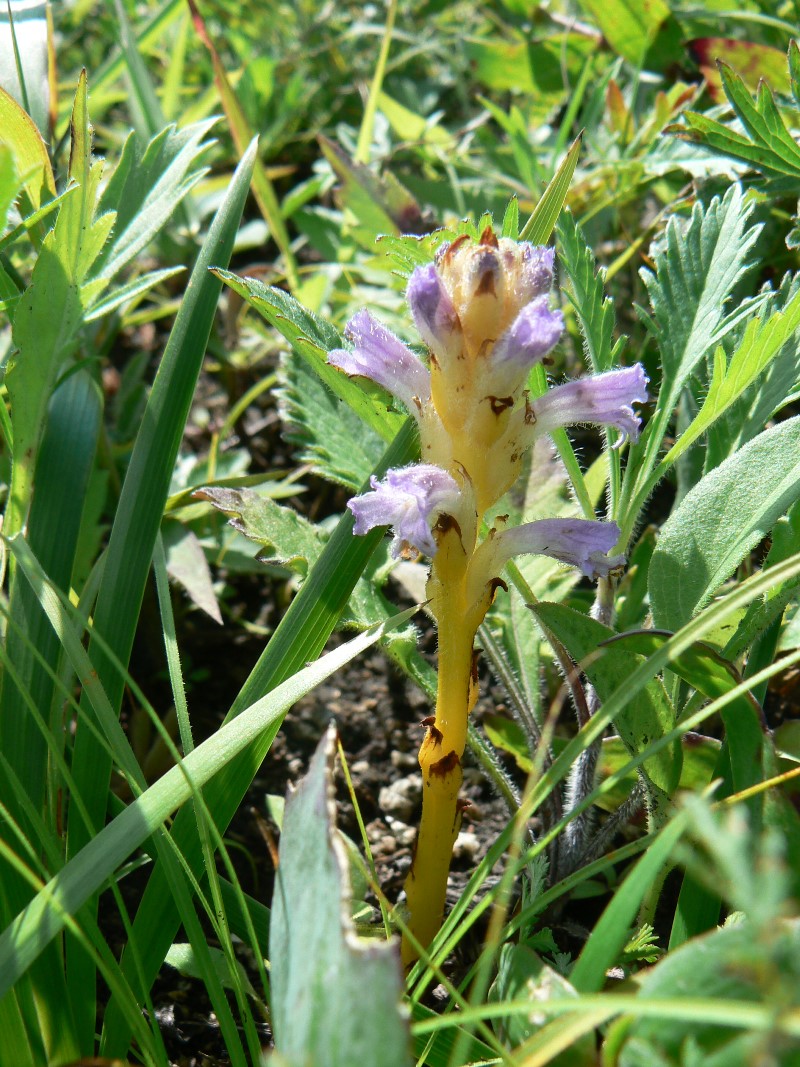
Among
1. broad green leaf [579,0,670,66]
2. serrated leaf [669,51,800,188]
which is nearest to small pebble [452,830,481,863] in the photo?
serrated leaf [669,51,800,188]

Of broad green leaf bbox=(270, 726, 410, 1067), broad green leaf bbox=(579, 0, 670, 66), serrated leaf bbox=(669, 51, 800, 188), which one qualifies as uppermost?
broad green leaf bbox=(579, 0, 670, 66)

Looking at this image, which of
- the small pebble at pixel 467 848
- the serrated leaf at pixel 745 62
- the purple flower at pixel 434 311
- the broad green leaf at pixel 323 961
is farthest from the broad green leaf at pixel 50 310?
the serrated leaf at pixel 745 62

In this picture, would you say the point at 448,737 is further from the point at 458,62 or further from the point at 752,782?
the point at 458,62

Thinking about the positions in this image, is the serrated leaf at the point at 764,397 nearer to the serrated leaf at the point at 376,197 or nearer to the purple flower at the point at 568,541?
the purple flower at the point at 568,541

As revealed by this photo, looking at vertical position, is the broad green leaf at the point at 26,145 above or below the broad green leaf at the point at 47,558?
above

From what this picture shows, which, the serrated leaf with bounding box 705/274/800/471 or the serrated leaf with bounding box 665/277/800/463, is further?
the serrated leaf with bounding box 705/274/800/471

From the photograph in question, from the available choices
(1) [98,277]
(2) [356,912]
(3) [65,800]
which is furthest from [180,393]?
(2) [356,912]

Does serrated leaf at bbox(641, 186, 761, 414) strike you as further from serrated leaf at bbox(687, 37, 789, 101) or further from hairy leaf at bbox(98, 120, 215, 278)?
serrated leaf at bbox(687, 37, 789, 101)
